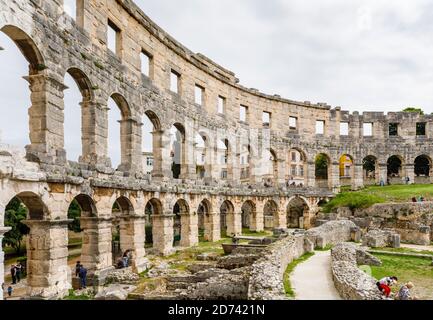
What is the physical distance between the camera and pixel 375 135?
Answer: 1538 inches

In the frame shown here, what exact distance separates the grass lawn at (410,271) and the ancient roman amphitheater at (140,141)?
10456mm

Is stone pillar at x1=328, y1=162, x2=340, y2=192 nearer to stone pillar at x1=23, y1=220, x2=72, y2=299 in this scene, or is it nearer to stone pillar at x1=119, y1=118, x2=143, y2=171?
stone pillar at x1=119, y1=118, x2=143, y2=171

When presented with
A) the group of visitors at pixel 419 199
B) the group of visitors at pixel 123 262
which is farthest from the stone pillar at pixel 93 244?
the group of visitors at pixel 419 199

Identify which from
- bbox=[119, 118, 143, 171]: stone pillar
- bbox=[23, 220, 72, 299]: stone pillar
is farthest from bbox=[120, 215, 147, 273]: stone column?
bbox=[23, 220, 72, 299]: stone pillar

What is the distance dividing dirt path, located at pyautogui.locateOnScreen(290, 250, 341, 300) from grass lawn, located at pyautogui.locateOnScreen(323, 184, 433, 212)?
1524cm

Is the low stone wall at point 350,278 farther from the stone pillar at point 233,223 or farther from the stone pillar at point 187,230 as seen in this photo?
the stone pillar at point 233,223

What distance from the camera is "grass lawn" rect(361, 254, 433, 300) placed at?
12.2 m

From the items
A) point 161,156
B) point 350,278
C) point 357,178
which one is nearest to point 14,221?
point 161,156

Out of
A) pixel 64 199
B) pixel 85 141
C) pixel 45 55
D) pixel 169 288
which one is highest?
pixel 45 55

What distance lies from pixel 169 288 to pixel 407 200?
899 inches

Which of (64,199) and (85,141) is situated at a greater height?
(85,141)

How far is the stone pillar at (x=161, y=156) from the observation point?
21359 mm

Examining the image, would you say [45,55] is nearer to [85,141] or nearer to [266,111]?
[85,141]
